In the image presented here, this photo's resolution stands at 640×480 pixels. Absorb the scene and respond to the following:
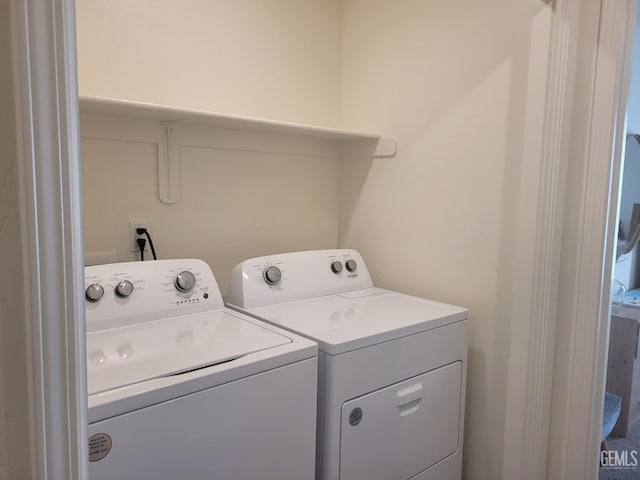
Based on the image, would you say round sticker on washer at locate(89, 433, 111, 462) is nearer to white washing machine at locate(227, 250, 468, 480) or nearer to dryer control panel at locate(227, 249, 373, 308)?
white washing machine at locate(227, 250, 468, 480)

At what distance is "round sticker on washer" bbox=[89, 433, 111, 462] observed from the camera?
2.87ft

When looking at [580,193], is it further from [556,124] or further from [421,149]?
[421,149]

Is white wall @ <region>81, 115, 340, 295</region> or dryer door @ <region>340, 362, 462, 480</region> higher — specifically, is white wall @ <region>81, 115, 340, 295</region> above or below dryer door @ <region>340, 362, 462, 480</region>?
above

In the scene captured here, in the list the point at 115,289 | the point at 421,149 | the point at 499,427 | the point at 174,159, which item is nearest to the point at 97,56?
the point at 174,159

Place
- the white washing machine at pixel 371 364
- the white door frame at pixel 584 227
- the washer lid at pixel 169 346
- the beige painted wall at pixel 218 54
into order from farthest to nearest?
the beige painted wall at pixel 218 54
the white door frame at pixel 584 227
the white washing machine at pixel 371 364
the washer lid at pixel 169 346

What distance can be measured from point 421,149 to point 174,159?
37.2 inches

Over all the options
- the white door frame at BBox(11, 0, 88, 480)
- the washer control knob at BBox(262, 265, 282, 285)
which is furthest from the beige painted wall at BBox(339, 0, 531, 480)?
the white door frame at BBox(11, 0, 88, 480)

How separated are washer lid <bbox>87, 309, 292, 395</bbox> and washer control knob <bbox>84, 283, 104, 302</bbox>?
0.31 ft

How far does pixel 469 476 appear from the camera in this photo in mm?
1755

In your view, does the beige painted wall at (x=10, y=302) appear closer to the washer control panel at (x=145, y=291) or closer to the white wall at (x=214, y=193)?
the washer control panel at (x=145, y=291)

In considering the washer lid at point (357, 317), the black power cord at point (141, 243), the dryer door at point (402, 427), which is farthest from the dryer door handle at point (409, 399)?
the black power cord at point (141, 243)

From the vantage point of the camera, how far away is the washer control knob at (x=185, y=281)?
1.48 metres

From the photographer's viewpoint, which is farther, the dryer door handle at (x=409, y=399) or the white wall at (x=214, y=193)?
the white wall at (x=214, y=193)

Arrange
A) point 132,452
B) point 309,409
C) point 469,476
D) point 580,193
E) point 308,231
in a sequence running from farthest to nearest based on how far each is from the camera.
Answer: point 308,231 < point 469,476 < point 580,193 < point 309,409 < point 132,452
